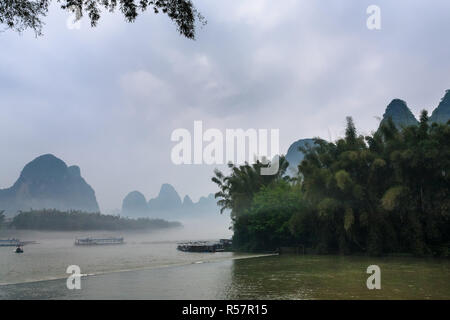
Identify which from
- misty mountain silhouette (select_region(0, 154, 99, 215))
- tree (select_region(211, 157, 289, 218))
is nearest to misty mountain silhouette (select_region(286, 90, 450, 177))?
tree (select_region(211, 157, 289, 218))

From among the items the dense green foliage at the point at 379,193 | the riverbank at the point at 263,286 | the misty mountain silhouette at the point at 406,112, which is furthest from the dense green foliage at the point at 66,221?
the riverbank at the point at 263,286

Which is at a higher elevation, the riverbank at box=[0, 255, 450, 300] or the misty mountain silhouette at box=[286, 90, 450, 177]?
the misty mountain silhouette at box=[286, 90, 450, 177]

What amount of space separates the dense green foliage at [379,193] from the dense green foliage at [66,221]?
8407 centimetres

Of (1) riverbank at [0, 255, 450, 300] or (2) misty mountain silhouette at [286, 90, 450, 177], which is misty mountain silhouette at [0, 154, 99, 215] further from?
(1) riverbank at [0, 255, 450, 300]

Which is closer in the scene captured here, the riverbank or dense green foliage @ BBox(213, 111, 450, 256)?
the riverbank

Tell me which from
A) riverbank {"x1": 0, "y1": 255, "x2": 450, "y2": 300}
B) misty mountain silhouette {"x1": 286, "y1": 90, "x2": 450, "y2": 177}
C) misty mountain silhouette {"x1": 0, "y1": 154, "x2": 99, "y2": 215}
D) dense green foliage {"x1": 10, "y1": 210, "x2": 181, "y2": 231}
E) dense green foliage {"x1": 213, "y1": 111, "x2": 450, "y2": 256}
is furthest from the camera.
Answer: misty mountain silhouette {"x1": 0, "y1": 154, "x2": 99, "y2": 215}

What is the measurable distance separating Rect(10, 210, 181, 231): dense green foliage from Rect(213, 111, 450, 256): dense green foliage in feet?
276

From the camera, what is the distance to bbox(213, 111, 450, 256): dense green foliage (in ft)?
65.3

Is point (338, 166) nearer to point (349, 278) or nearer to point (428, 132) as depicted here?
point (428, 132)

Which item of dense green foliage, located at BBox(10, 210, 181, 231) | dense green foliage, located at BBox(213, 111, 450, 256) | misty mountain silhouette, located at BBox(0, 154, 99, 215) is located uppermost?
misty mountain silhouette, located at BBox(0, 154, 99, 215)

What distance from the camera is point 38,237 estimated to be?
87.6 metres

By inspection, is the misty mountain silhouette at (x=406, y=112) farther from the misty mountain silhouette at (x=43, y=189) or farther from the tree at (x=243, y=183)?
the misty mountain silhouette at (x=43, y=189)

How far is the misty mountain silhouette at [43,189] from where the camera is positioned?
562ft
